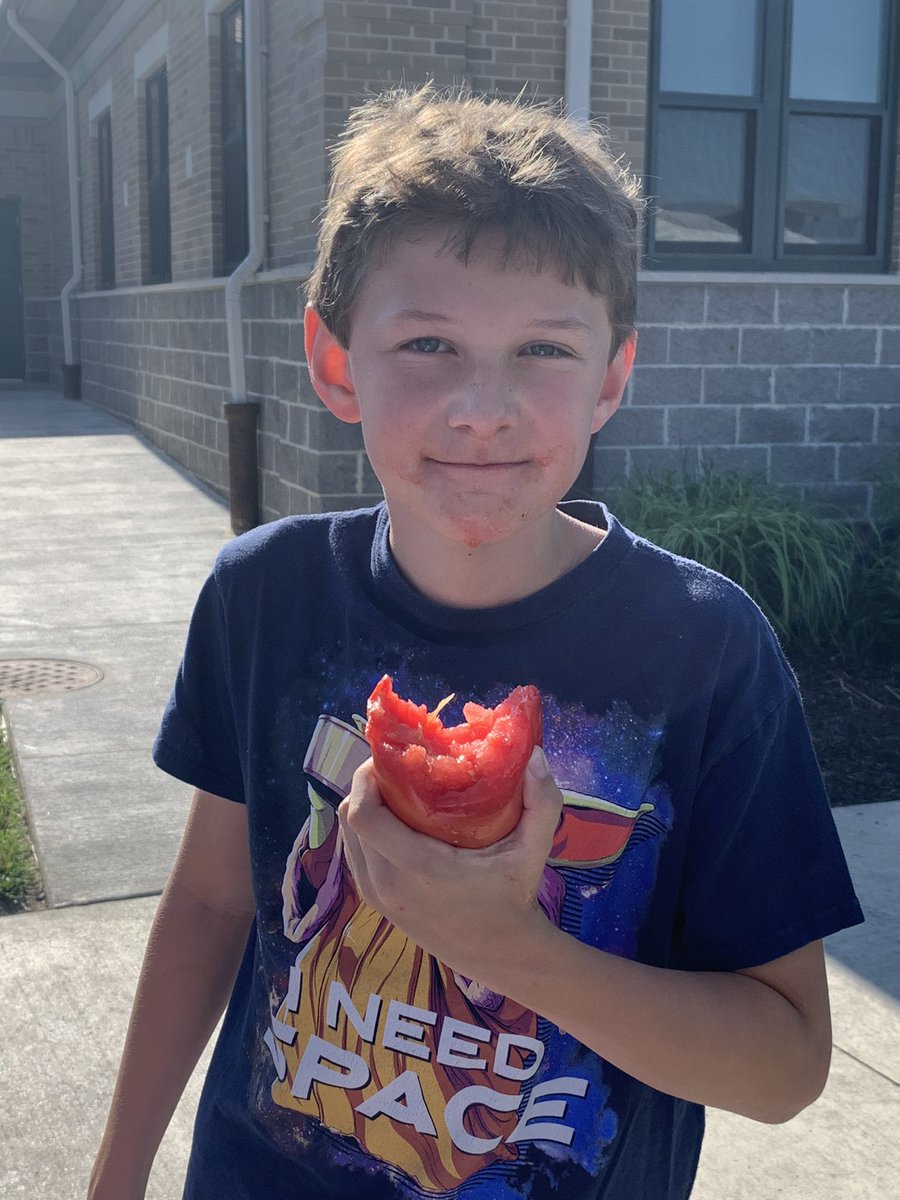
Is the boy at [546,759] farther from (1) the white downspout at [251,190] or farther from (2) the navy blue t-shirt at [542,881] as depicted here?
(1) the white downspout at [251,190]

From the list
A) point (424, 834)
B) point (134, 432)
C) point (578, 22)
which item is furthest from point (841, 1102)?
point (134, 432)

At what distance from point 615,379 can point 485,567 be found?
33cm

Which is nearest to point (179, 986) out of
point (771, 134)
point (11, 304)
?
point (771, 134)

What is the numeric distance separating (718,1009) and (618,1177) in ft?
0.94

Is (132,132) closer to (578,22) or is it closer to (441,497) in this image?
(578,22)

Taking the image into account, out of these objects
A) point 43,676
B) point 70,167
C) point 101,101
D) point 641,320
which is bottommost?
point 43,676

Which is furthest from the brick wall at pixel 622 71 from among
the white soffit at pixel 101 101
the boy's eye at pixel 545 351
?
the white soffit at pixel 101 101

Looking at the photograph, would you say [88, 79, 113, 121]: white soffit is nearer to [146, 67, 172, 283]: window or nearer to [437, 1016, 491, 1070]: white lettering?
[146, 67, 172, 283]: window

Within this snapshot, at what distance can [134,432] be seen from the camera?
1728 centimetres

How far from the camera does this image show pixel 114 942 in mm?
4105

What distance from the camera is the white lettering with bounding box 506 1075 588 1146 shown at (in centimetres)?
160

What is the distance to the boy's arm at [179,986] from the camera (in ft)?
6.12

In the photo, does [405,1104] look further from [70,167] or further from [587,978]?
[70,167]

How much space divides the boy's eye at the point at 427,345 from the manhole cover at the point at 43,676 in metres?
5.36
